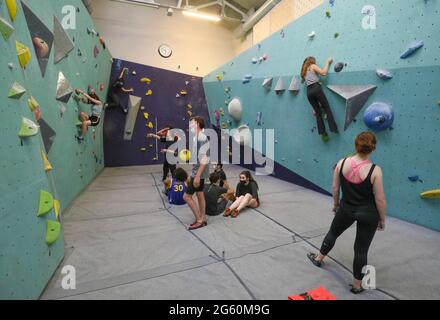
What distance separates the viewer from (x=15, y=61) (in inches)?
73.8

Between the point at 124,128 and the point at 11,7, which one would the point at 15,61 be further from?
the point at 124,128

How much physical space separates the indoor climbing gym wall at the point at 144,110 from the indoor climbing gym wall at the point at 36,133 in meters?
2.46

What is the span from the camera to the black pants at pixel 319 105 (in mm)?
3531

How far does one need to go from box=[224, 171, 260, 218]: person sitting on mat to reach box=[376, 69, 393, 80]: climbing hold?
5.91ft

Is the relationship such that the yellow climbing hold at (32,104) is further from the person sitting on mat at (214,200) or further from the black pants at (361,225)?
the black pants at (361,225)

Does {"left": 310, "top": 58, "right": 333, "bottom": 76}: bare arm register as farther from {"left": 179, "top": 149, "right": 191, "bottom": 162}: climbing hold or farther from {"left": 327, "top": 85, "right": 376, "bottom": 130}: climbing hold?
{"left": 179, "top": 149, "right": 191, "bottom": 162}: climbing hold

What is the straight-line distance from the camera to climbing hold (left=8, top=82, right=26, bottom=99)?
1694mm

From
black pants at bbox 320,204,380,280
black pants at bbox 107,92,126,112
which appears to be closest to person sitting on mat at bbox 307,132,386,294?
black pants at bbox 320,204,380,280

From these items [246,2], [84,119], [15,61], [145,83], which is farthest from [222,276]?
[246,2]

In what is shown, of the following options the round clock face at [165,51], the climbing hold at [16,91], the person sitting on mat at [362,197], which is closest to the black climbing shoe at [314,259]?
the person sitting on mat at [362,197]

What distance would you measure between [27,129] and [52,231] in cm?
72

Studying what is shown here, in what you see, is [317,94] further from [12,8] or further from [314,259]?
[12,8]

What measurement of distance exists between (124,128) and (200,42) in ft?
13.5
